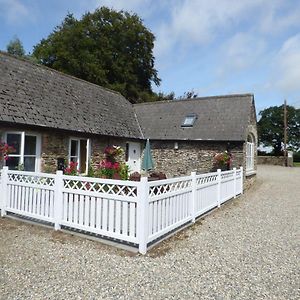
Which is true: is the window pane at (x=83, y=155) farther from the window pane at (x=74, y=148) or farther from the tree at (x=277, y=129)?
the tree at (x=277, y=129)

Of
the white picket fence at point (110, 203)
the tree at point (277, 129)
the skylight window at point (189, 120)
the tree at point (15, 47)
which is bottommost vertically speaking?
the white picket fence at point (110, 203)

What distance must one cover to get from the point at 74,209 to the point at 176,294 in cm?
326

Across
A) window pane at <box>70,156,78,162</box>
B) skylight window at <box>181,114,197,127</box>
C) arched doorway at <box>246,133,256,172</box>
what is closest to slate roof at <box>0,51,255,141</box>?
skylight window at <box>181,114,197,127</box>

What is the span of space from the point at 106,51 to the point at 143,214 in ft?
97.5

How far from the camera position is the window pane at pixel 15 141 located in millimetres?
10266

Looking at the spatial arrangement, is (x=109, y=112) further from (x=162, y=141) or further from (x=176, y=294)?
(x=176, y=294)

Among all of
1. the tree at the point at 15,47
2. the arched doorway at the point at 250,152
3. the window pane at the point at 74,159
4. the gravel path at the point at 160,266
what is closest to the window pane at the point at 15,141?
the window pane at the point at 74,159

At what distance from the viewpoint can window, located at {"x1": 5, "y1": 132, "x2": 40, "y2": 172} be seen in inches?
399

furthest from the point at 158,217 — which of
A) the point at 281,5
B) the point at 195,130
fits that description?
the point at 195,130

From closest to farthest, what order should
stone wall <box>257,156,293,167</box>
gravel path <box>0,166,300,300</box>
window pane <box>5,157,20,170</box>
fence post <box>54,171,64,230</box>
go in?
gravel path <box>0,166,300,300</box> → fence post <box>54,171,64,230</box> → window pane <box>5,157,20,170</box> → stone wall <box>257,156,293,167</box>

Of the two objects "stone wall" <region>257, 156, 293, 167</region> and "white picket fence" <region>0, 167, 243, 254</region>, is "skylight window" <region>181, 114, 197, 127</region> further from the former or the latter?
"stone wall" <region>257, 156, 293, 167</region>

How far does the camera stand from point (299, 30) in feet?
38.5

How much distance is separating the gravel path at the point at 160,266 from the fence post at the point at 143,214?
0.85 ft

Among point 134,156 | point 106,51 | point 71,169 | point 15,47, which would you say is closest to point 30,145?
point 71,169
